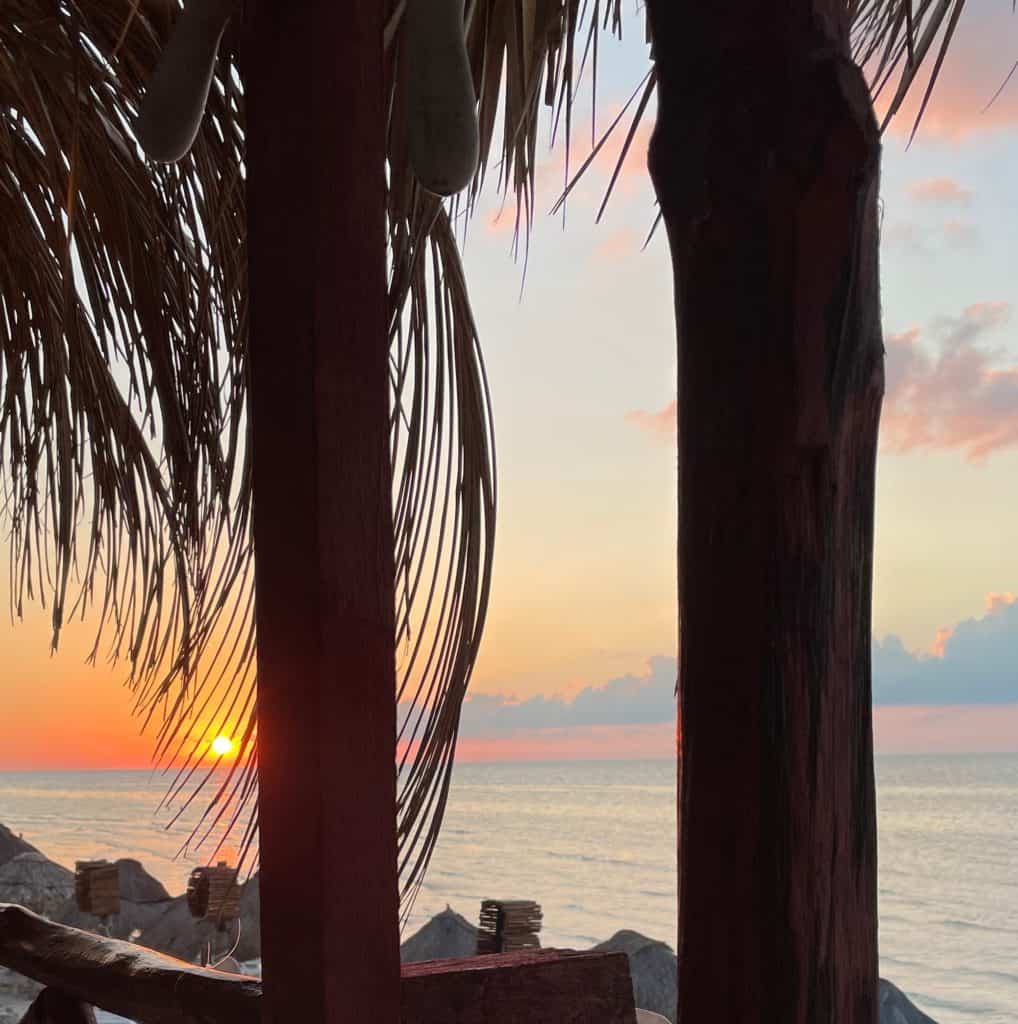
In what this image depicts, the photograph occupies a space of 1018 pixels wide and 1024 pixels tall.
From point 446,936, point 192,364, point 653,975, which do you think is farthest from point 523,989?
point 446,936

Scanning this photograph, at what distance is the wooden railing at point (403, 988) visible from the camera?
0.96 meters

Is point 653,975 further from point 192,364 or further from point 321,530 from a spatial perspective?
point 321,530

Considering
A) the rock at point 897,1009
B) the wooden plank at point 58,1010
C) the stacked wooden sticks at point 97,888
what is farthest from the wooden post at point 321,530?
the rock at point 897,1009

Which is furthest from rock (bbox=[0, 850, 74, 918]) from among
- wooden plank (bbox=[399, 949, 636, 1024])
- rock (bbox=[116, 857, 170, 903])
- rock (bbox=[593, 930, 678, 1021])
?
wooden plank (bbox=[399, 949, 636, 1024])

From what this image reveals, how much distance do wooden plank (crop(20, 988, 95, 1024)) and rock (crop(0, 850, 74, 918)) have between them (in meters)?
6.84

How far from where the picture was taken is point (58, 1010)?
5.10 ft

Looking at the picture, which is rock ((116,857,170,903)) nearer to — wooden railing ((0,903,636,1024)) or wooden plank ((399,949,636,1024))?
wooden railing ((0,903,636,1024))

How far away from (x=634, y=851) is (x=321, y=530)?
854 inches

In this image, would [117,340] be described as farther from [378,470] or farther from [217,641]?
[378,470]

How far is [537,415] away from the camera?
25359 mm

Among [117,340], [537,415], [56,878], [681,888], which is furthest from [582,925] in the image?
[681,888]

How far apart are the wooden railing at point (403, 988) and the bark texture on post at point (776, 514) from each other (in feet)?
1.14

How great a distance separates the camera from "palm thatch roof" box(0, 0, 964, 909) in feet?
3.58

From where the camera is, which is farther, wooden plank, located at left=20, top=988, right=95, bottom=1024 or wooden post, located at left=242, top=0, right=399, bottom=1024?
wooden plank, located at left=20, top=988, right=95, bottom=1024
